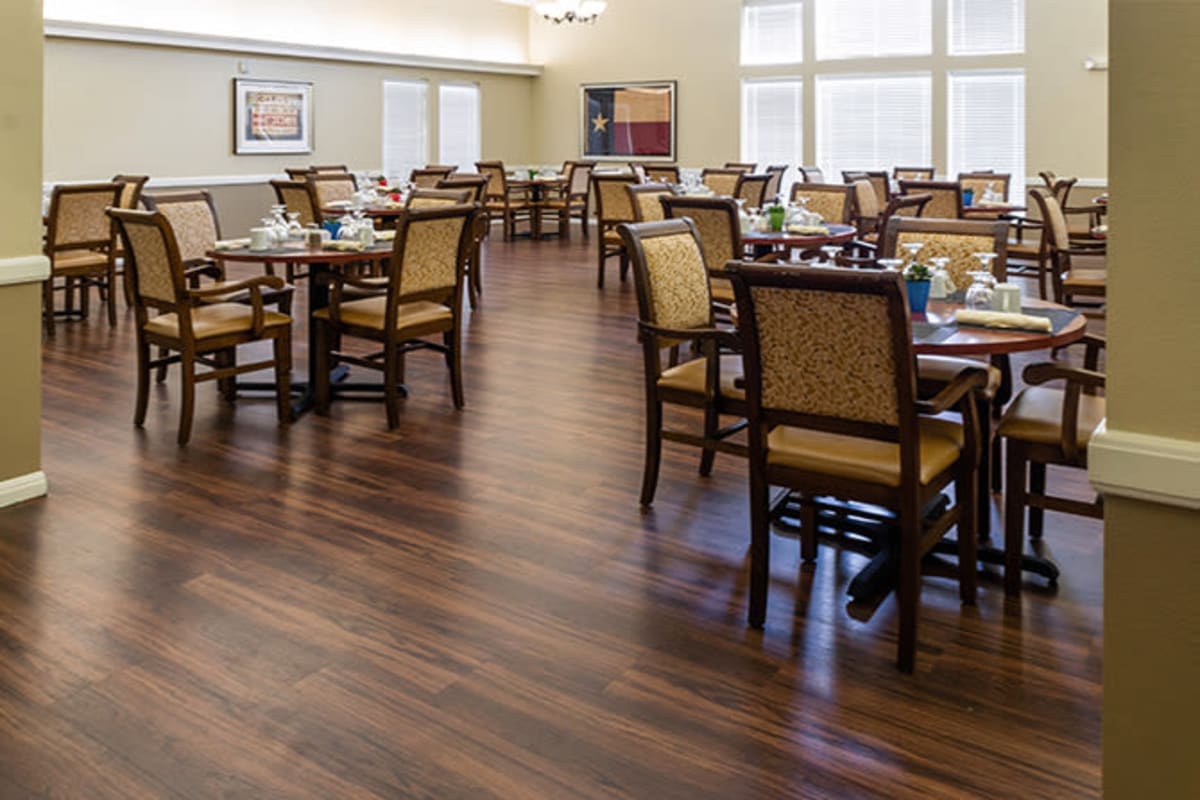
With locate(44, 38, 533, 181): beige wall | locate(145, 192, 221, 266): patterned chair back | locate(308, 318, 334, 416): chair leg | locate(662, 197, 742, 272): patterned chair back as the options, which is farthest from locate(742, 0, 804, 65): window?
locate(308, 318, 334, 416): chair leg

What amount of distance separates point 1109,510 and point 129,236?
435 cm

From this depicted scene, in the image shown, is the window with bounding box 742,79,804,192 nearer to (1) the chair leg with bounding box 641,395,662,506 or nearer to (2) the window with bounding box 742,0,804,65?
(2) the window with bounding box 742,0,804,65

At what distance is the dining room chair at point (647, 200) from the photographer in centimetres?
662

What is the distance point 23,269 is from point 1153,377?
3434 millimetres

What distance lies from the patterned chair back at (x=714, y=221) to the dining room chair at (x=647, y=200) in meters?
0.73

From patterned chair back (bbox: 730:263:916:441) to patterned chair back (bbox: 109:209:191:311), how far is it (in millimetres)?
2756

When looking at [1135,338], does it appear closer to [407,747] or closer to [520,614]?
[407,747]

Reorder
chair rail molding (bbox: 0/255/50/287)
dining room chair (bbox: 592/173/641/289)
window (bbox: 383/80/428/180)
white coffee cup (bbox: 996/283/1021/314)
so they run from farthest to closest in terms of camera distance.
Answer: window (bbox: 383/80/428/180), dining room chair (bbox: 592/173/641/289), chair rail molding (bbox: 0/255/50/287), white coffee cup (bbox: 996/283/1021/314)

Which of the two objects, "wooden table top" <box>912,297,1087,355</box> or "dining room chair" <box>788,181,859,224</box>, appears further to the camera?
"dining room chair" <box>788,181,859,224</box>

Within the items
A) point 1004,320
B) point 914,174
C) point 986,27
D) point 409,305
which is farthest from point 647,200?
point 986,27

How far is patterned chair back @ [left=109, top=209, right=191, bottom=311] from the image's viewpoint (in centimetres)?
441

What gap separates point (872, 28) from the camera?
42.5ft

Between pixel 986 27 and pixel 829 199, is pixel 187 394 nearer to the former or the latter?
→ pixel 829 199

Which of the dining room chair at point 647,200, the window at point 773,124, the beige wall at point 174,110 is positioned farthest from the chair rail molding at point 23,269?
the window at point 773,124
